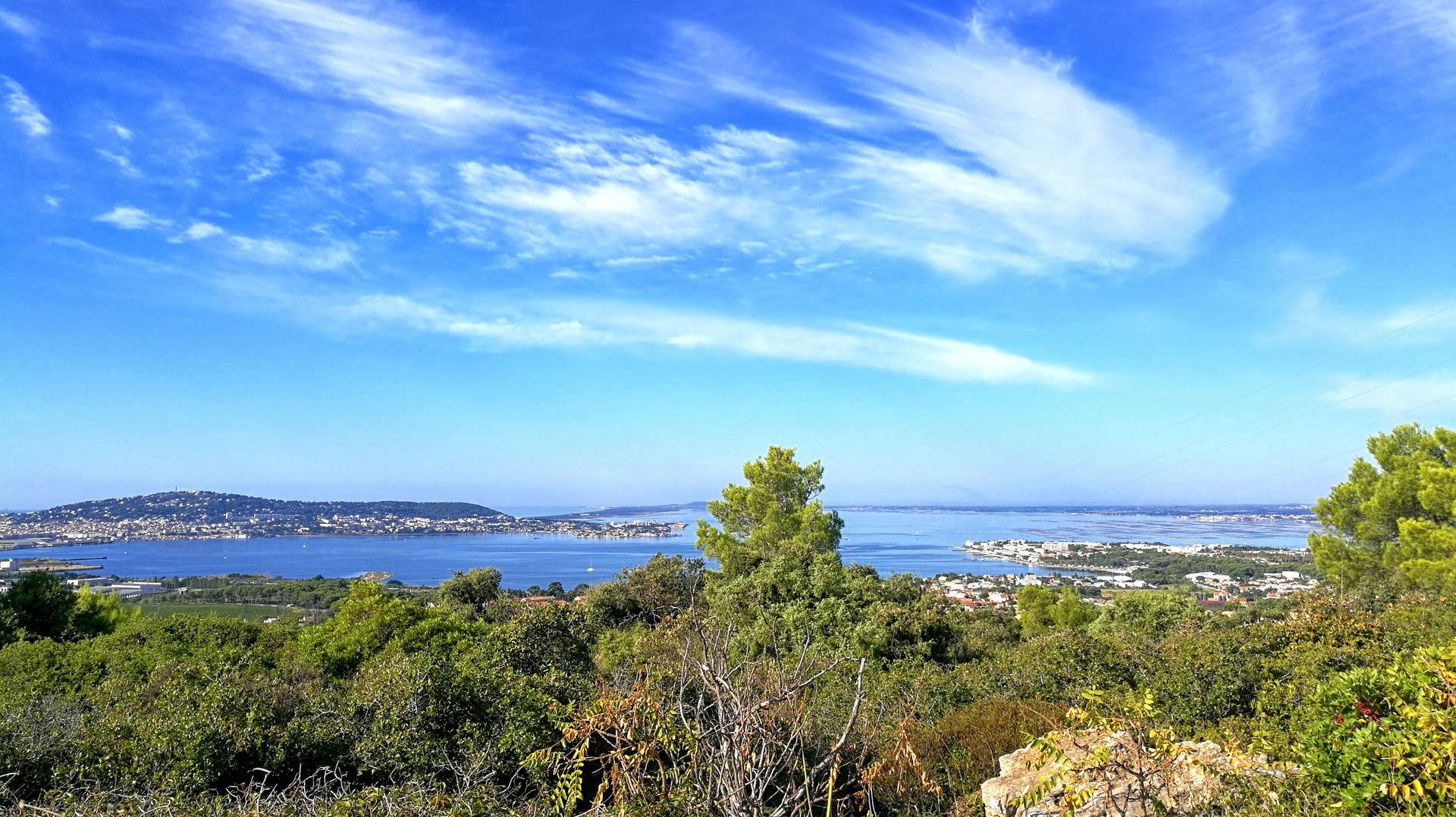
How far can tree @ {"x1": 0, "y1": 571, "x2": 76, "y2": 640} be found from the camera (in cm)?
1530

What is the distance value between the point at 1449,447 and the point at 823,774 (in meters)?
18.0

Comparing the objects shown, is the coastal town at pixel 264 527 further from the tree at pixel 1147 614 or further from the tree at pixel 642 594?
the tree at pixel 1147 614

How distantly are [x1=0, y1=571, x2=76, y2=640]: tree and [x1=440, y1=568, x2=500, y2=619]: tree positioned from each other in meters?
8.14

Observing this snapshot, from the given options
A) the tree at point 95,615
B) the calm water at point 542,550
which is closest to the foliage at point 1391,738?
the tree at point 95,615

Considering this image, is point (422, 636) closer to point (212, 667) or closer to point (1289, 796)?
point (212, 667)

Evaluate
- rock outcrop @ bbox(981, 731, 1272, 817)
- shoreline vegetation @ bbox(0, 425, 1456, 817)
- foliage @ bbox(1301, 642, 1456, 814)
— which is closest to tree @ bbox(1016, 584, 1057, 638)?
shoreline vegetation @ bbox(0, 425, 1456, 817)

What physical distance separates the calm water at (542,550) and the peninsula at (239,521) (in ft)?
6.72

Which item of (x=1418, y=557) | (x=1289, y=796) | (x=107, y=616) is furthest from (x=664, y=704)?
(x=107, y=616)

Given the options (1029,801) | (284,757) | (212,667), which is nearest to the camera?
(1029,801)

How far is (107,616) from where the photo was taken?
19.6m

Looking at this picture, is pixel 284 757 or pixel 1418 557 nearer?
pixel 284 757

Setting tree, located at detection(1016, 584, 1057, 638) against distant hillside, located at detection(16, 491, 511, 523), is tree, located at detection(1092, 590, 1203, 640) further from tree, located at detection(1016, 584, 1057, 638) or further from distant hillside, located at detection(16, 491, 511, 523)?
distant hillside, located at detection(16, 491, 511, 523)

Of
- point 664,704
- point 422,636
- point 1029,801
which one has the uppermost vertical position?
point 1029,801

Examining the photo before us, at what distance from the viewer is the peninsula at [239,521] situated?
8181 cm
